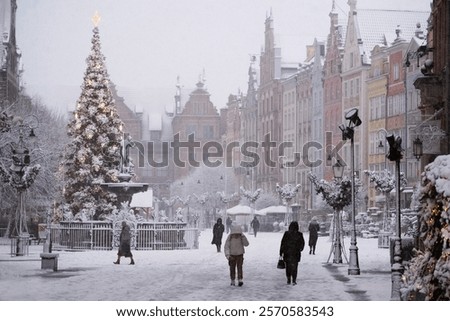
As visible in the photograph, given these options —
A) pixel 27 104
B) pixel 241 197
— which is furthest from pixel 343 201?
pixel 27 104

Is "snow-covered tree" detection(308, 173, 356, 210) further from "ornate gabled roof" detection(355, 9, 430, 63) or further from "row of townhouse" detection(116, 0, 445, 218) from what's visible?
"ornate gabled roof" detection(355, 9, 430, 63)

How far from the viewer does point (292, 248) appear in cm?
1412

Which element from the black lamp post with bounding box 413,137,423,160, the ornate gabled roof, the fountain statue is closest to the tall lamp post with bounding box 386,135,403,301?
the black lamp post with bounding box 413,137,423,160

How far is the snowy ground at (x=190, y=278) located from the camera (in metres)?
13.0

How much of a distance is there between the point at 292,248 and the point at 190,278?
1.56m

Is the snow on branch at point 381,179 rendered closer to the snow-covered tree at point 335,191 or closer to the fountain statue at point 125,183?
the snow-covered tree at point 335,191

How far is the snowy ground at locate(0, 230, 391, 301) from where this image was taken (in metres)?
13.0

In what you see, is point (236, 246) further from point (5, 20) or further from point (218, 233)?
point (218, 233)

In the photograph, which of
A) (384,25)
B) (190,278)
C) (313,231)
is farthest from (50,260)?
(384,25)

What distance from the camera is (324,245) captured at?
21219 mm

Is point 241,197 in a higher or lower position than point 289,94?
lower

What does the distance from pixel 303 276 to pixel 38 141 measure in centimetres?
1014

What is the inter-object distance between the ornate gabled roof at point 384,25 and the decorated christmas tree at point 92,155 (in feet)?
17.6

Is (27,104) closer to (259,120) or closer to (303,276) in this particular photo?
(259,120)
